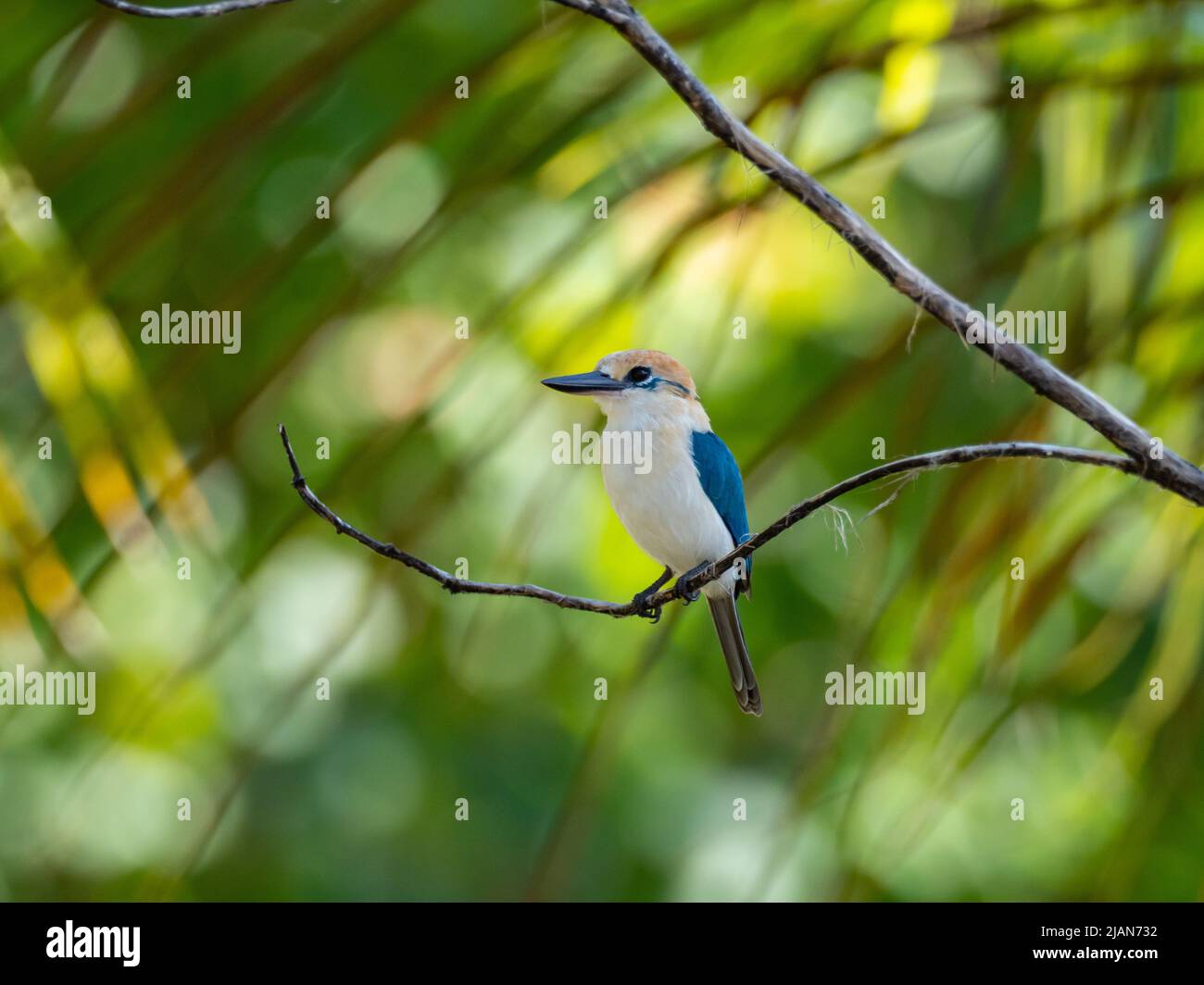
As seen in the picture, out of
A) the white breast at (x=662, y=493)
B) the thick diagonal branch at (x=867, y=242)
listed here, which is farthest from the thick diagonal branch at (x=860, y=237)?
the white breast at (x=662, y=493)

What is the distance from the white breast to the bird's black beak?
0.10m

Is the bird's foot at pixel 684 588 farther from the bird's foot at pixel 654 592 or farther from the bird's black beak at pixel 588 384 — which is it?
the bird's black beak at pixel 588 384

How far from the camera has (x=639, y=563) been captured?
8.69ft

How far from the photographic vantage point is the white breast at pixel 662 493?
1972 mm

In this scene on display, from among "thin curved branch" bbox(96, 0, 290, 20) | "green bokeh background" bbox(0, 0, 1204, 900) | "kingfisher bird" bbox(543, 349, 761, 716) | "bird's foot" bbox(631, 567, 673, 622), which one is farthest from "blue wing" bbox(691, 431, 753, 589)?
"thin curved branch" bbox(96, 0, 290, 20)

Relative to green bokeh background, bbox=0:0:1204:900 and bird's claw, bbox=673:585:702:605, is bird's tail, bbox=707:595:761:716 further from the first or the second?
green bokeh background, bbox=0:0:1204:900

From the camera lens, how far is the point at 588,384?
1.78 meters

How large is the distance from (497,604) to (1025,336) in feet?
3.47

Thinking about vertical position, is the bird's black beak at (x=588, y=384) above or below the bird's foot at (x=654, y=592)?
above

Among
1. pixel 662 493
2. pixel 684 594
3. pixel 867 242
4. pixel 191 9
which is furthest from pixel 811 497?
pixel 662 493

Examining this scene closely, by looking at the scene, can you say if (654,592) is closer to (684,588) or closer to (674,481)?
(674,481)

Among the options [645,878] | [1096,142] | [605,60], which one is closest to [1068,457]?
[1096,142]

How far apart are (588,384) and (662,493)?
28 cm
